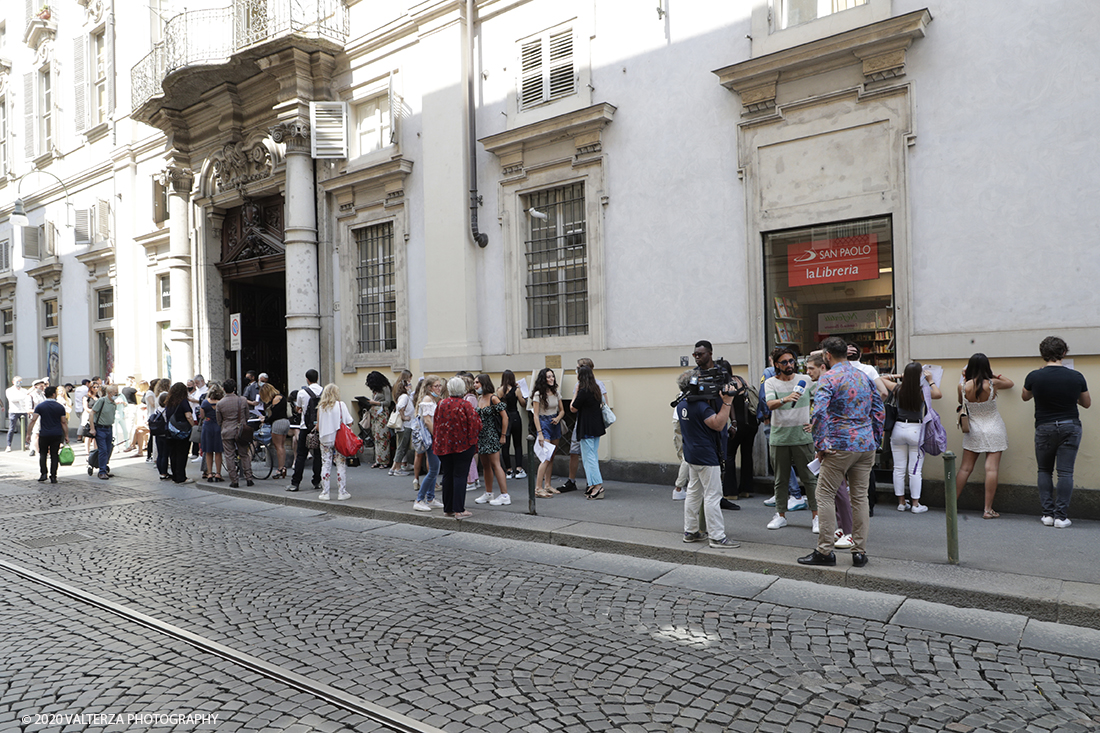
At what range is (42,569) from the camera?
267 inches

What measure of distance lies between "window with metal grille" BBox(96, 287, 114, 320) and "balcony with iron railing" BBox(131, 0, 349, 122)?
5985mm

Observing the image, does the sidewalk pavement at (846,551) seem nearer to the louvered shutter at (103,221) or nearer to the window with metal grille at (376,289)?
the window with metal grille at (376,289)

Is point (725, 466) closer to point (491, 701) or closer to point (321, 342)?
point (491, 701)

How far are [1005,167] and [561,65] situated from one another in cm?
641

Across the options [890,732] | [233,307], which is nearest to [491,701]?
[890,732]

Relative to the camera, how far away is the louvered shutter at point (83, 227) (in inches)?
843

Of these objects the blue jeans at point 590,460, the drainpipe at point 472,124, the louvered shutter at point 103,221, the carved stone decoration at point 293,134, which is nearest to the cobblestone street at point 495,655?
the blue jeans at point 590,460

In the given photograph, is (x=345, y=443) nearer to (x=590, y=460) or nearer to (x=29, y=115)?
(x=590, y=460)

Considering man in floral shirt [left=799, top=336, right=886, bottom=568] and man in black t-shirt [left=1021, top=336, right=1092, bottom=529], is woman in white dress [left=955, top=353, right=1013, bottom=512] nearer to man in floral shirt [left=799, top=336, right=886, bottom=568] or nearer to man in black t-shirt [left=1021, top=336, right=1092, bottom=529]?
man in black t-shirt [left=1021, top=336, right=1092, bottom=529]

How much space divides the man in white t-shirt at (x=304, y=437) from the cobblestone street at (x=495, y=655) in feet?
13.5

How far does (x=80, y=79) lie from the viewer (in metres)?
21.5

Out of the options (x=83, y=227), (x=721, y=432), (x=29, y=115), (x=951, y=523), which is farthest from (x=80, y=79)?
(x=951, y=523)

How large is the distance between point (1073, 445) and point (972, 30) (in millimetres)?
4497

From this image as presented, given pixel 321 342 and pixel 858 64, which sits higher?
pixel 858 64
